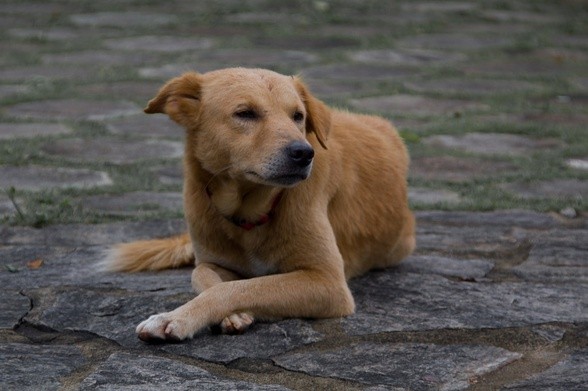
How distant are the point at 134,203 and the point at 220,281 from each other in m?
1.60

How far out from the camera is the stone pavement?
11.5 ft

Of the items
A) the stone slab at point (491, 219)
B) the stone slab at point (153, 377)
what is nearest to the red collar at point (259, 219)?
the stone slab at point (153, 377)

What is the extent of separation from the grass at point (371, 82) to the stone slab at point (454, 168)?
0.21 ft

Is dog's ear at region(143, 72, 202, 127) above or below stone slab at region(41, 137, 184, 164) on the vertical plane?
above

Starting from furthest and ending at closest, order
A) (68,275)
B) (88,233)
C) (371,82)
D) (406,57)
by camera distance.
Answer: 1. (406,57)
2. (371,82)
3. (88,233)
4. (68,275)

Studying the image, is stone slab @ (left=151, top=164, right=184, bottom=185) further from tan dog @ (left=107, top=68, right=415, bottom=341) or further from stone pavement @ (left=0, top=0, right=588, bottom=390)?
tan dog @ (left=107, top=68, right=415, bottom=341)

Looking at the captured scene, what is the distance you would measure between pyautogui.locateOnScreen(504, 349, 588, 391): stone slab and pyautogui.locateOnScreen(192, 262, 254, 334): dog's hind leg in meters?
0.90

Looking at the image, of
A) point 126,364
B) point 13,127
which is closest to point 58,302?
point 126,364

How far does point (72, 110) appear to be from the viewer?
7.59m

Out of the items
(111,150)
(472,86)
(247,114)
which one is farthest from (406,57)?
(247,114)

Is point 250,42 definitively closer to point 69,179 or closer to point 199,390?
point 69,179

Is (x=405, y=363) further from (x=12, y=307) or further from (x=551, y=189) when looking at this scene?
(x=551, y=189)

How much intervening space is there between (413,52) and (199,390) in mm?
6971

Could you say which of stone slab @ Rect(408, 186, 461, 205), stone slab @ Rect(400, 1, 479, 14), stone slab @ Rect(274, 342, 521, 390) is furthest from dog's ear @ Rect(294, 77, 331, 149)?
stone slab @ Rect(400, 1, 479, 14)
